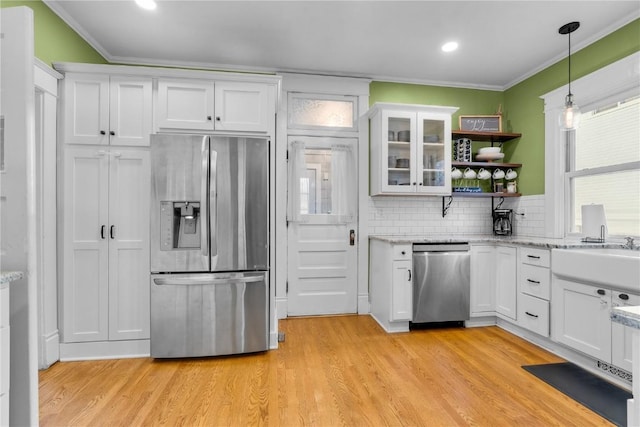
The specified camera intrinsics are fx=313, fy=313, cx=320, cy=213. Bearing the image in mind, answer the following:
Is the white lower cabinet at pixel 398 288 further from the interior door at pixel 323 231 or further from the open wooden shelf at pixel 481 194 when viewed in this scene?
the open wooden shelf at pixel 481 194

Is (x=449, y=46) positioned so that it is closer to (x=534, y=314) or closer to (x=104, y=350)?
(x=534, y=314)

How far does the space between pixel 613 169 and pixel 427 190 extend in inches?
62.3

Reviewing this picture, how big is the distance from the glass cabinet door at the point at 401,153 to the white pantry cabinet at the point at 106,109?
234cm

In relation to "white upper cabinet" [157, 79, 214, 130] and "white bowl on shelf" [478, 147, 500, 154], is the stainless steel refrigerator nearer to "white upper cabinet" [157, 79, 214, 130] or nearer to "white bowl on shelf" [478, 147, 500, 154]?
"white upper cabinet" [157, 79, 214, 130]

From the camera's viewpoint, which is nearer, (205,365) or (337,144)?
(205,365)

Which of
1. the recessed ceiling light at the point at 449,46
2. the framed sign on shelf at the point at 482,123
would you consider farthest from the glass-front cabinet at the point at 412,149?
the recessed ceiling light at the point at 449,46

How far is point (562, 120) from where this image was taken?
246 centimetres

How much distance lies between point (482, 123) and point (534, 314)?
222 centimetres

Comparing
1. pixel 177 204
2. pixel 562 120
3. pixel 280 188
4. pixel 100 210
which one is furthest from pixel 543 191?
pixel 100 210

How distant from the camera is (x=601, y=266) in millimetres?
2135

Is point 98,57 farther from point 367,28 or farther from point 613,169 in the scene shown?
point 613,169

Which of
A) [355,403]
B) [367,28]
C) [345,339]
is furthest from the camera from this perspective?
[345,339]

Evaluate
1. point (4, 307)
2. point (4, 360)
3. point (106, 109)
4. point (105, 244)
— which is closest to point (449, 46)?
point (106, 109)

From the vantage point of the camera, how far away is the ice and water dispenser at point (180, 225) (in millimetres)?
2422
